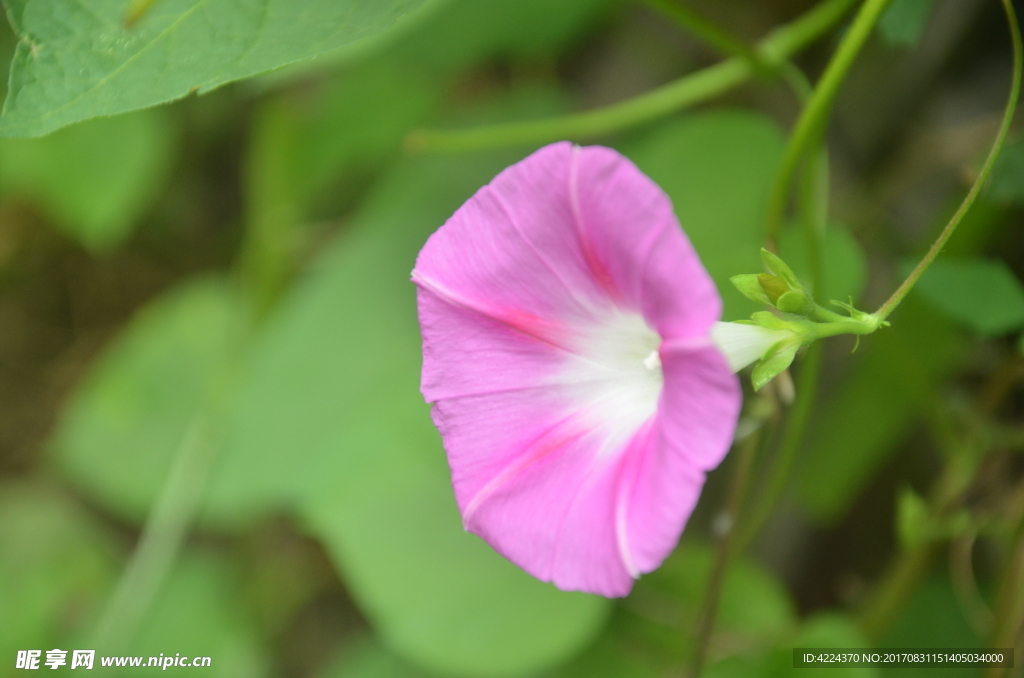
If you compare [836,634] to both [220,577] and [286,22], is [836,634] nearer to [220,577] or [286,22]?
[286,22]

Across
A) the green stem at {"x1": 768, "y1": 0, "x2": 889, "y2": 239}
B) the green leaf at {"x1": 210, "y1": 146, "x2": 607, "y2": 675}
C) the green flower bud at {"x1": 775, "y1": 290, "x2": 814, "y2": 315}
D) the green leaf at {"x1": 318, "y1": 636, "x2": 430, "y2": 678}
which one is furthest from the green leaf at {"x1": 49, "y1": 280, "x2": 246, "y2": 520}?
the green flower bud at {"x1": 775, "y1": 290, "x2": 814, "y2": 315}

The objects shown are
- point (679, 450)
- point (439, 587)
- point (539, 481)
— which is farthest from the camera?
point (439, 587)

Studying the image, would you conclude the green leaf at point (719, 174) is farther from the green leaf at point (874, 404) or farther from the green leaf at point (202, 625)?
the green leaf at point (202, 625)

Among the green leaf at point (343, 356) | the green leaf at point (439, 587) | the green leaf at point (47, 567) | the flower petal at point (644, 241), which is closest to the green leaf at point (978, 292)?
the flower petal at point (644, 241)

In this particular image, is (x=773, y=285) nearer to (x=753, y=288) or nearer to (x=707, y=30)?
(x=753, y=288)

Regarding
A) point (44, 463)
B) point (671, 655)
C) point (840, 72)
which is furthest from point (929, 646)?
point (44, 463)

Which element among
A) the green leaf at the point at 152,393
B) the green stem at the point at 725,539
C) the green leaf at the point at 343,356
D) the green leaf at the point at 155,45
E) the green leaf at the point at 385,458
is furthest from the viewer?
the green leaf at the point at 152,393

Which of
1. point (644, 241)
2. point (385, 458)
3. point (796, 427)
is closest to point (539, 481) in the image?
point (644, 241)
